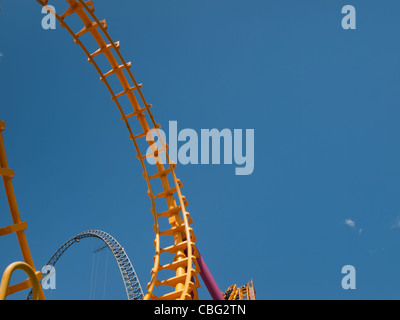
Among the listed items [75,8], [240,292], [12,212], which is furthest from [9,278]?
[240,292]

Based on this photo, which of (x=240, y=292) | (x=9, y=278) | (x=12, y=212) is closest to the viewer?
(x=9, y=278)

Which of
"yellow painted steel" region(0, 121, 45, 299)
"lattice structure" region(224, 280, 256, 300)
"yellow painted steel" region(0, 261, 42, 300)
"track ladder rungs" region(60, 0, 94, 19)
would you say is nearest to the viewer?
"yellow painted steel" region(0, 261, 42, 300)

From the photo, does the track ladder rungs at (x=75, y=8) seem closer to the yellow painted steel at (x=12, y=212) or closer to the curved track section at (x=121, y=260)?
the yellow painted steel at (x=12, y=212)

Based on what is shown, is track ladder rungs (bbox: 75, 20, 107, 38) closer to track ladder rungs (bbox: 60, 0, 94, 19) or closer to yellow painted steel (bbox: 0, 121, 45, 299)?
track ladder rungs (bbox: 60, 0, 94, 19)

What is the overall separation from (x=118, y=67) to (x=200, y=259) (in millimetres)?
4864

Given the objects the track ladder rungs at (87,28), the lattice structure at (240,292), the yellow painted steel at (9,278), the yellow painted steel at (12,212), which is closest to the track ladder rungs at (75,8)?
the track ladder rungs at (87,28)

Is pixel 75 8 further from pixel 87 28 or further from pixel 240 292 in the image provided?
pixel 240 292

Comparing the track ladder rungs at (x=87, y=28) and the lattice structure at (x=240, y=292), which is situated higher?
the track ladder rungs at (x=87, y=28)

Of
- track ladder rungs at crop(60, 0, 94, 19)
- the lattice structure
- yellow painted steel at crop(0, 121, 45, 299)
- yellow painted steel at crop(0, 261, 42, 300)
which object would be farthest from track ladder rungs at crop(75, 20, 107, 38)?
the lattice structure

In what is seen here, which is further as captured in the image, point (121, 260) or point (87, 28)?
point (121, 260)

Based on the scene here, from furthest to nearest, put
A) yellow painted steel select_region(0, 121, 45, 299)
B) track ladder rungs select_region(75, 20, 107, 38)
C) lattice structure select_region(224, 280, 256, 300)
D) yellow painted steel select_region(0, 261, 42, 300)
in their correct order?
lattice structure select_region(224, 280, 256, 300) → track ladder rungs select_region(75, 20, 107, 38) → yellow painted steel select_region(0, 121, 45, 299) → yellow painted steel select_region(0, 261, 42, 300)

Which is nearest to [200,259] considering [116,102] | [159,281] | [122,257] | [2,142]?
[159,281]

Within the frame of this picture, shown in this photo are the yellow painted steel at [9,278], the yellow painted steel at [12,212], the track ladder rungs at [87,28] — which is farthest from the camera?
the track ladder rungs at [87,28]
